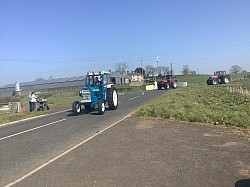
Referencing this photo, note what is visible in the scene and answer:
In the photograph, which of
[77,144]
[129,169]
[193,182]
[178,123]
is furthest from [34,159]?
[178,123]

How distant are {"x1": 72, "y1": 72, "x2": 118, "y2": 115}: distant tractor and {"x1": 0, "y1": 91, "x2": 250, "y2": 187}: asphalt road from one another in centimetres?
579

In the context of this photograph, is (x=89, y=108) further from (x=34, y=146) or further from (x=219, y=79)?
(x=219, y=79)

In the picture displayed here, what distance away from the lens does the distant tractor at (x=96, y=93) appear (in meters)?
16.8

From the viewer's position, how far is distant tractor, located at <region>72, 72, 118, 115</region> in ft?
55.1

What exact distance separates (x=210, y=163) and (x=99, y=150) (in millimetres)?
3081

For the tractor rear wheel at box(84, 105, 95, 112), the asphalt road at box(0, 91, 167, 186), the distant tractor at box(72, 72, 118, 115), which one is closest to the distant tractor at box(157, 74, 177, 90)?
the distant tractor at box(72, 72, 118, 115)

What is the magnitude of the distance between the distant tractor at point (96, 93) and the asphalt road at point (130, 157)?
579cm

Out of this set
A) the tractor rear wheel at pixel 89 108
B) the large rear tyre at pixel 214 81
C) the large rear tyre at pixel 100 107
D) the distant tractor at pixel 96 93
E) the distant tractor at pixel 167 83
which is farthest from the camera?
the large rear tyre at pixel 214 81

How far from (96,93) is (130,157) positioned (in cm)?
1053

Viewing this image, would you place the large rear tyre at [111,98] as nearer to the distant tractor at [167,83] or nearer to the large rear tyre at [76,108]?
the large rear tyre at [76,108]

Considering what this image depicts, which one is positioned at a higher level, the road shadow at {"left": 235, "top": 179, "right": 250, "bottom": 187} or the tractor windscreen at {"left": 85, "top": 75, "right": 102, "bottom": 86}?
the tractor windscreen at {"left": 85, "top": 75, "right": 102, "bottom": 86}

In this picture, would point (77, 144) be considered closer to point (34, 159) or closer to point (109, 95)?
point (34, 159)

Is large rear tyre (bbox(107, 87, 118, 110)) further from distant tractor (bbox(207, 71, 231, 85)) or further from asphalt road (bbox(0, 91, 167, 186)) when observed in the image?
distant tractor (bbox(207, 71, 231, 85))

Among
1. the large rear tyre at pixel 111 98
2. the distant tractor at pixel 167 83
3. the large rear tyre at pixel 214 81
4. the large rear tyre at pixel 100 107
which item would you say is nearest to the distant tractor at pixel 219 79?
the large rear tyre at pixel 214 81
